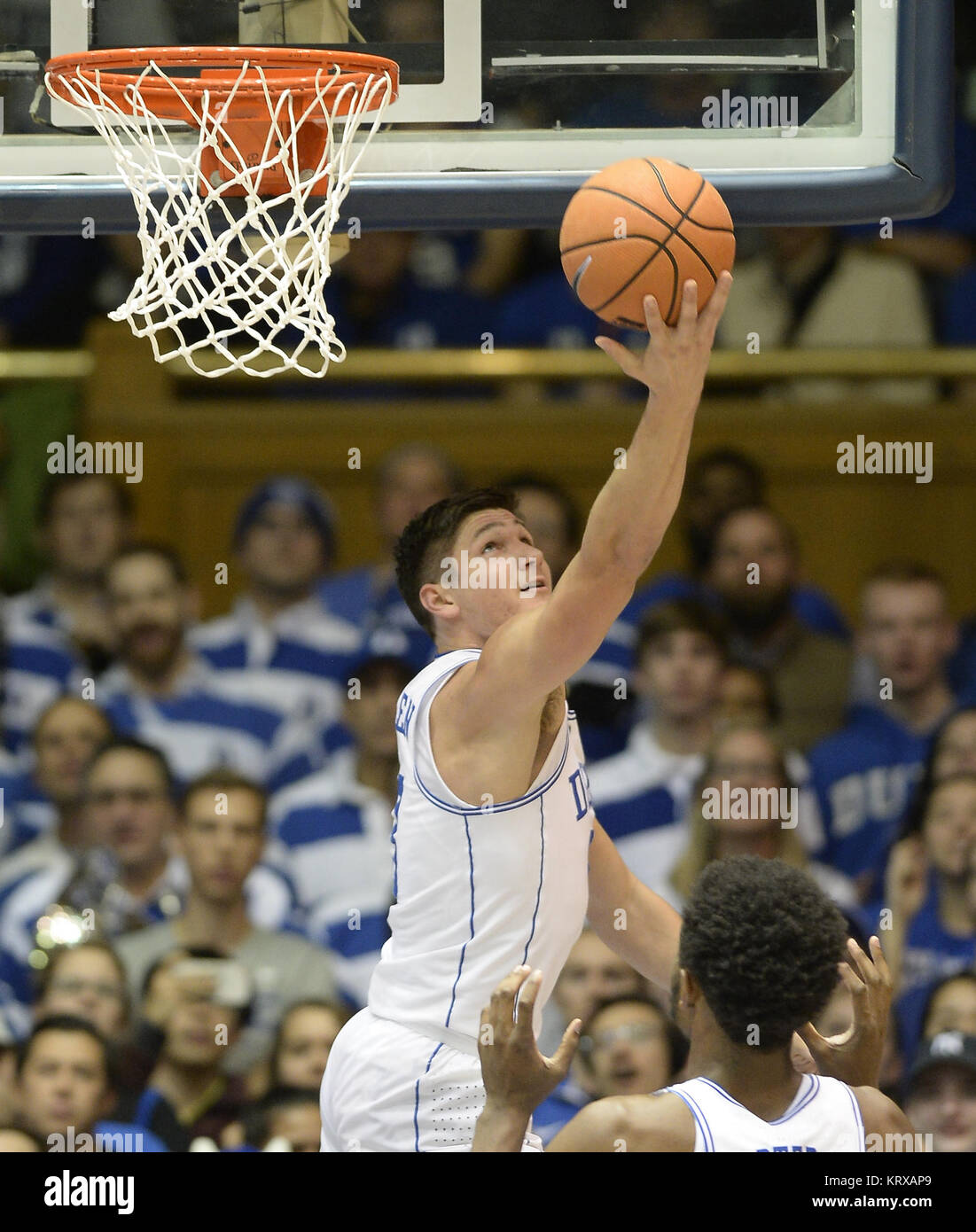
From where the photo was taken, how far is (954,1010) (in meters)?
3.98

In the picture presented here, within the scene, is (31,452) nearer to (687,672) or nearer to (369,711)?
(369,711)

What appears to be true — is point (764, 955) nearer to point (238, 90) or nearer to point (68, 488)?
point (238, 90)

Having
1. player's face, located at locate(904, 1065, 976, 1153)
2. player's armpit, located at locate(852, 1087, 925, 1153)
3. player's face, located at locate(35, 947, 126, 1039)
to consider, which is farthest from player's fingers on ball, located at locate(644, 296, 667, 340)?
player's face, located at locate(35, 947, 126, 1039)

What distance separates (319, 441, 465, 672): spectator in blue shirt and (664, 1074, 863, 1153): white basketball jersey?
257 centimetres

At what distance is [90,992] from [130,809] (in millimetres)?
575

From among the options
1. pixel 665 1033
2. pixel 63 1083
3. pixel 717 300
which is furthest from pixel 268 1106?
pixel 717 300

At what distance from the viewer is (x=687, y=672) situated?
4609 mm

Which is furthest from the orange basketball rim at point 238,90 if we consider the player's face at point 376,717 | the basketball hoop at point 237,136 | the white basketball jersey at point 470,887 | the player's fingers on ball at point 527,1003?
the player's face at point 376,717

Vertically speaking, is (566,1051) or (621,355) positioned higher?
(621,355)

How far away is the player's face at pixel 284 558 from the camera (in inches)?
197

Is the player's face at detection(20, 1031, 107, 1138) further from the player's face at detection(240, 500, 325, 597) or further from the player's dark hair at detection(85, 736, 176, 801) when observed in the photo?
the player's face at detection(240, 500, 325, 597)

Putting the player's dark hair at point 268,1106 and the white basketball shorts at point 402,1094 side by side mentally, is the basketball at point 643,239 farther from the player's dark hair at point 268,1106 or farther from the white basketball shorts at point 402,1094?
the player's dark hair at point 268,1106

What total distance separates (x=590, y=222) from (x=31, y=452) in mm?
3269

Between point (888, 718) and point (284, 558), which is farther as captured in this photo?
point (284, 558)
